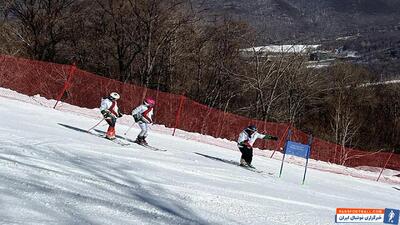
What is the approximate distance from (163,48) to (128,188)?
3865 cm

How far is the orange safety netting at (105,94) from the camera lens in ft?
91.6

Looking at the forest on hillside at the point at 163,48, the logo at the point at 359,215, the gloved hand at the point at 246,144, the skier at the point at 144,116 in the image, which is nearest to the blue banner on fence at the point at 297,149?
the gloved hand at the point at 246,144

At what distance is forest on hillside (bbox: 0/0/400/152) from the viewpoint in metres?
46.7

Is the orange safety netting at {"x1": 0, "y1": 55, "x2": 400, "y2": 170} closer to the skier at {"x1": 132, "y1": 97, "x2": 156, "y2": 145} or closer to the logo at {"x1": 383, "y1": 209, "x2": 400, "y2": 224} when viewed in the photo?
the skier at {"x1": 132, "y1": 97, "x2": 156, "y2": 145}

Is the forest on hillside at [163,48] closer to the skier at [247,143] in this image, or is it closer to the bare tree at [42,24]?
the bare tree at [42,24]

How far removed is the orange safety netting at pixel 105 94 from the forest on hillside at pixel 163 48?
15323mm

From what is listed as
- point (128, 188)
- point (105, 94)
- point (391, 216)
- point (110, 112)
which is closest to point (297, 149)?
point (110, 112)

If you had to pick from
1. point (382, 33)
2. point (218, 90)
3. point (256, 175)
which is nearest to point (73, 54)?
point (218, 90)

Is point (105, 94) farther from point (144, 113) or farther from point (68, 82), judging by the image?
point (144, 113)

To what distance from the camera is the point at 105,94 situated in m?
28.6

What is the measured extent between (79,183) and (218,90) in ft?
149

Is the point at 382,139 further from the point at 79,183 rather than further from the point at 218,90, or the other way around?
the point at 79,183

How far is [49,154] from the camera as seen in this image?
12156mm

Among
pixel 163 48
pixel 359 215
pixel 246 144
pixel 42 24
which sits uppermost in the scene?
pixel 42 24
